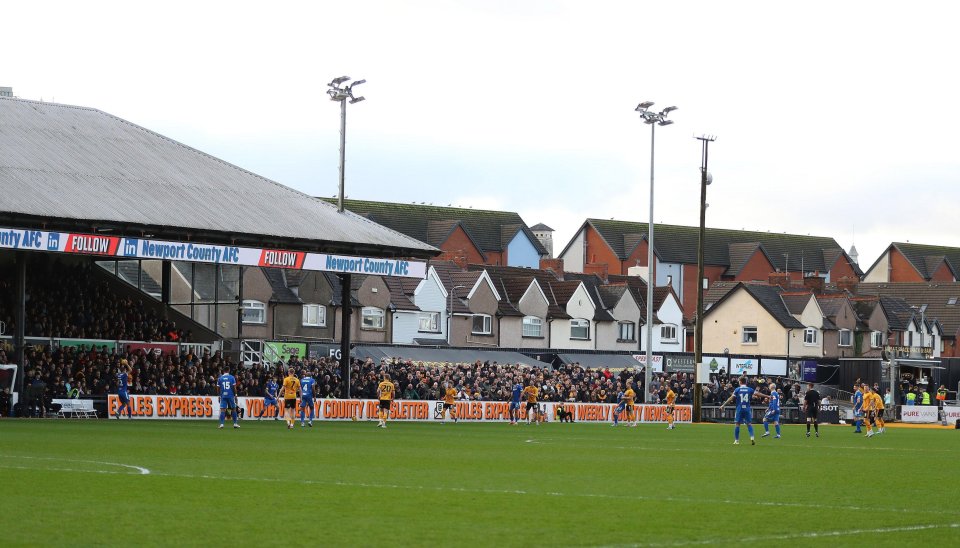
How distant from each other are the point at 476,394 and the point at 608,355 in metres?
32.0

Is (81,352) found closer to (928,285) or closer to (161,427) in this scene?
(161,427)

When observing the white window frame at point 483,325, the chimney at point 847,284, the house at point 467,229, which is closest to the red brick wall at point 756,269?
the chimney at point 847,284

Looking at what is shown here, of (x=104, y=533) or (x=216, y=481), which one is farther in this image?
(x=216, y=481)

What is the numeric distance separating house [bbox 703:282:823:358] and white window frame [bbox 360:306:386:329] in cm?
2906

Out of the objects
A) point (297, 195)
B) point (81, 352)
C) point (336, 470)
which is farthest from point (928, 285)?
point (336, 470)

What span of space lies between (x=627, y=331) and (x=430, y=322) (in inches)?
694

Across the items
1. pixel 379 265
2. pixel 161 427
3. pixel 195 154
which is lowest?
pixel 161 427

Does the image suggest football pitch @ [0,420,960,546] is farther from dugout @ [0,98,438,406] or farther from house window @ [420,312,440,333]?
house window @ [420,312,440,333]

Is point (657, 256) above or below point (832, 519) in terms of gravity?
above

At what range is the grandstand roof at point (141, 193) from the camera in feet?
147

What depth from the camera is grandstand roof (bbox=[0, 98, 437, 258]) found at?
147ft

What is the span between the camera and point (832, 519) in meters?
15.7

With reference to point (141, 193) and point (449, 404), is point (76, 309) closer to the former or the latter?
point (141, 193)

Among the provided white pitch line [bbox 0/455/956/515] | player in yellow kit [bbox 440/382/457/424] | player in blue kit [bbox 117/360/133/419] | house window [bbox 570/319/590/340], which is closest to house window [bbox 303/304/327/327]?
house window [bbox 570/319/590/340]
